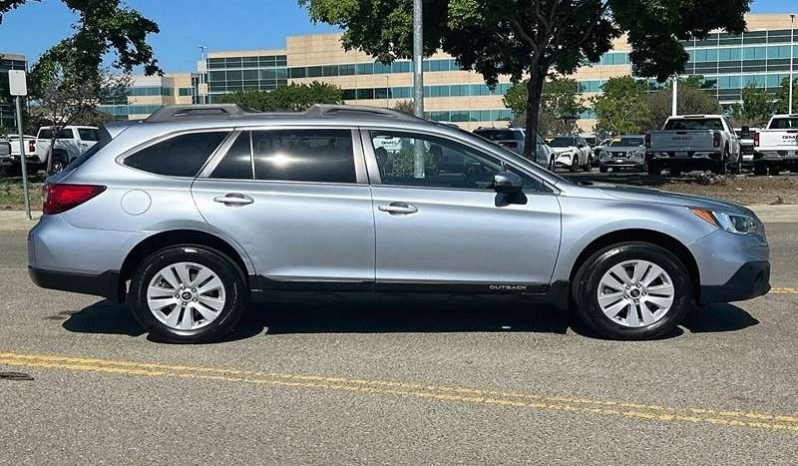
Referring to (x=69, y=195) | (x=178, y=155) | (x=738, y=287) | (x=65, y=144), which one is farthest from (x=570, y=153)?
(x=69, y=195)

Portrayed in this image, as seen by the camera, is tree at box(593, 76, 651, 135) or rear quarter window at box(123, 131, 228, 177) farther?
tree at box(593, 76, 651, 135)

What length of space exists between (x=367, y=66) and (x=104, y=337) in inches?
3526

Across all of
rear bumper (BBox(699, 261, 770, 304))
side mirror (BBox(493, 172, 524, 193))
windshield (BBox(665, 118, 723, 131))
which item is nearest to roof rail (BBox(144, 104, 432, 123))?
side mirror (BBox(493, 172, 524, 193))

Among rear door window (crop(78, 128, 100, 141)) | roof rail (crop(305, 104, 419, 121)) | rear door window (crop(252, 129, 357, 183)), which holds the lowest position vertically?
rear door window (crop(252, 129, 357, 183))

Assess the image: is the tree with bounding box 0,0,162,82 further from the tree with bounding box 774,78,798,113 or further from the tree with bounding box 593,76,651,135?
the tree with bounding box 774,78,798,113

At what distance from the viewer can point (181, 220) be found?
5.91 m

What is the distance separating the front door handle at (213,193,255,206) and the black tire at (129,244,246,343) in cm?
37

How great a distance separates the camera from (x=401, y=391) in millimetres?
5047

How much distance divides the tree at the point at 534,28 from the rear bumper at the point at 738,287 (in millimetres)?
12251

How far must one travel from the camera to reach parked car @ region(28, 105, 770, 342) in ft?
19.5

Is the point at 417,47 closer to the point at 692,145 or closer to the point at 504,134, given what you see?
the point at 692,145

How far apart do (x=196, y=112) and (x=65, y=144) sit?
25593 mm

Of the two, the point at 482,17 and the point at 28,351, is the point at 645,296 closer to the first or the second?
the point at 28,351

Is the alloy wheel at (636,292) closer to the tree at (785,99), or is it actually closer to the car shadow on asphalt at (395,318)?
the car shadow on asphalt at (395,318)
